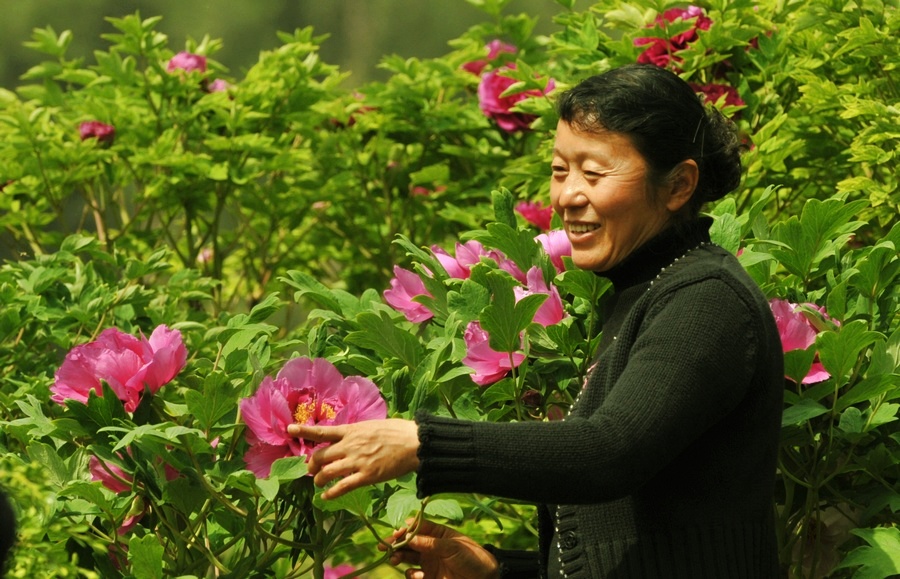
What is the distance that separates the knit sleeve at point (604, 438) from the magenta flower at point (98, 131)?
234cm

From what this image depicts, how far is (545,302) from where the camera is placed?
199 cm

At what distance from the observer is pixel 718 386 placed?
4.96 ft

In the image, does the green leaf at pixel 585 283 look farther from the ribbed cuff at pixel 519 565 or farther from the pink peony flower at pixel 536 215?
the pink peony flower at pixel 536 215

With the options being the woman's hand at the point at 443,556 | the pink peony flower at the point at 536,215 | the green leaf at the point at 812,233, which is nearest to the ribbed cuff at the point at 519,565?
the woman's hand at the point at 443,556

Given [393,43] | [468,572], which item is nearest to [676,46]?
[468,572]

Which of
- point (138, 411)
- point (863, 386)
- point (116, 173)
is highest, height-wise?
point (138, 411)

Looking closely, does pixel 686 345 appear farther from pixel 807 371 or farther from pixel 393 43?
pixel 393 43

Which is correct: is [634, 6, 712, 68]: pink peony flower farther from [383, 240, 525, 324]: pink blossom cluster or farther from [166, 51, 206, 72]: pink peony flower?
[166, 51, 206, 72]: pink peony flower

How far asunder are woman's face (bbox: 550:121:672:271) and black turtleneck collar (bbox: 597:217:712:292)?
11 mm

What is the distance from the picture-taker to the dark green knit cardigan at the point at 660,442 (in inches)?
57.1

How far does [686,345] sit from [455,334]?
0.57 meters

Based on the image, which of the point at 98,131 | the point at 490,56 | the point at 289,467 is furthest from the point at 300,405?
the point at 490,56

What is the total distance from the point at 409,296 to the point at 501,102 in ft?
4.86

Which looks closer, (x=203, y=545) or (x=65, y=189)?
(x=203, y=545)
